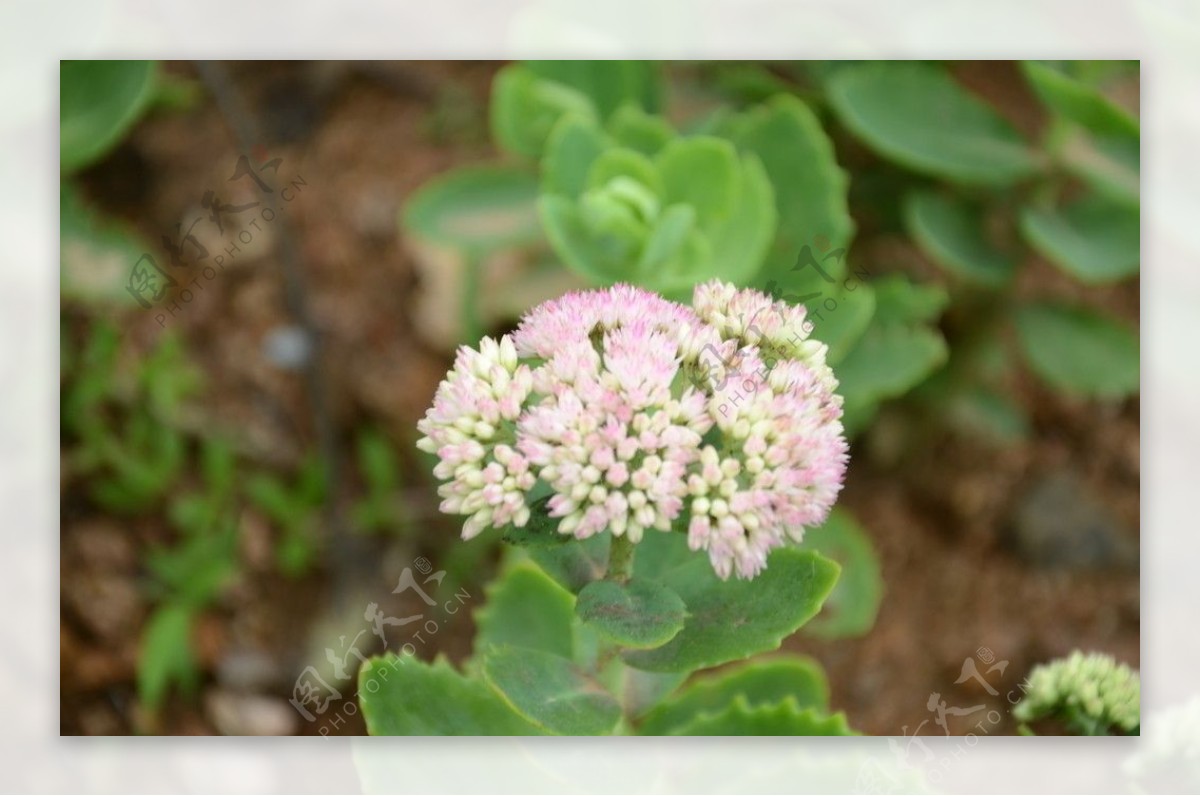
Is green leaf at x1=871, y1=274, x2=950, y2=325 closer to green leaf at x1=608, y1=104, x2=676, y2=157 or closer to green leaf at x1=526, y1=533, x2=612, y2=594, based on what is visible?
green leaf at x1=608, y1=104, x2=676, y2=157

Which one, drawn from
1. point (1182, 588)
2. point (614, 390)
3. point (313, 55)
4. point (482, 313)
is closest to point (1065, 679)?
point (1182, 588)

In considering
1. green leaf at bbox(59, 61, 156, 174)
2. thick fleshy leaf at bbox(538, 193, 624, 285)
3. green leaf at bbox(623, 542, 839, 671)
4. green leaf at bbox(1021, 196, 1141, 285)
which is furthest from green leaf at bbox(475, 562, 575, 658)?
green leaf at bbox(1021, 196, 1141, 285)

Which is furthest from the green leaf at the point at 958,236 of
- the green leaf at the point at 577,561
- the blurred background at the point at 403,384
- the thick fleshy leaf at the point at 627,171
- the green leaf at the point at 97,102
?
the green leaf at the point at 97,102

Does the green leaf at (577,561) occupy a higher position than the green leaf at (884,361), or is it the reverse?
the green leaf at (884,361)

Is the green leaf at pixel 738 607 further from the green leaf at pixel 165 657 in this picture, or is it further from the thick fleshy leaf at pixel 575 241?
the green leaf at pixel 165 657

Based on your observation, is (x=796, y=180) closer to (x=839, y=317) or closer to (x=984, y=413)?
(x=839, y=317)

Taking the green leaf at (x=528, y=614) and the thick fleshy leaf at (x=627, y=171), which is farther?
the thick fleshy leaf at (x=627, y=171)

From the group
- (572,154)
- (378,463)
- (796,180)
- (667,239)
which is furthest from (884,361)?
(378,463)
